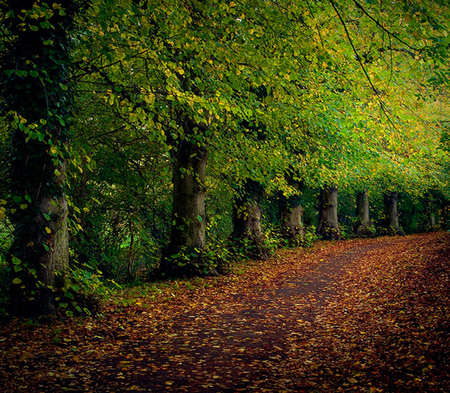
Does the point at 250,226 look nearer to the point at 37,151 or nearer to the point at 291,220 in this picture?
the point at 291,220

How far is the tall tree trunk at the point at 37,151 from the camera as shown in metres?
6.14

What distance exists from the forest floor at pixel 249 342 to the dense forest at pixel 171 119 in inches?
42.8

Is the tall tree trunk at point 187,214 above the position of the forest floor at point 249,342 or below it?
above

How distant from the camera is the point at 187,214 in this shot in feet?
35.6

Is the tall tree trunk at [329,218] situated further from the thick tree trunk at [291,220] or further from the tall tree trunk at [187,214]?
the tall tree trunk at [187,214]

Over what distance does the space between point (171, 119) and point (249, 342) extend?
14.4ft

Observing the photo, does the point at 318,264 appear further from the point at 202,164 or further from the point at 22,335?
the point at 22,335

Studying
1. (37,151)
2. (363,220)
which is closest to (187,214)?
(37,151)

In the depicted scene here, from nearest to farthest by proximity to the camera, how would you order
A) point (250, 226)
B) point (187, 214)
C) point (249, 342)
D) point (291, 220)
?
point (249, 342), point (187, 214), point (250, 226), point (291, 220)

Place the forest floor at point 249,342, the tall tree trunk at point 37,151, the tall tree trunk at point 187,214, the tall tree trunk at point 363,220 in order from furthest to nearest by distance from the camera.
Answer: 1. the tall tree trunk at point 363,220
2. the tall tree trunk at point 187,214
3. the tall tree trunk at point 37,151
4. the forest floor at point 249,342

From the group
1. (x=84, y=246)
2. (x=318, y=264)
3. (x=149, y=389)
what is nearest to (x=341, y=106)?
(x=318, y=264)

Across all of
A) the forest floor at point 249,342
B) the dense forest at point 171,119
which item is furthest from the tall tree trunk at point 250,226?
the forest floor at point 249,342

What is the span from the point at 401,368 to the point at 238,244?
1051cm

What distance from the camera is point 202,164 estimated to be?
1095 cm
